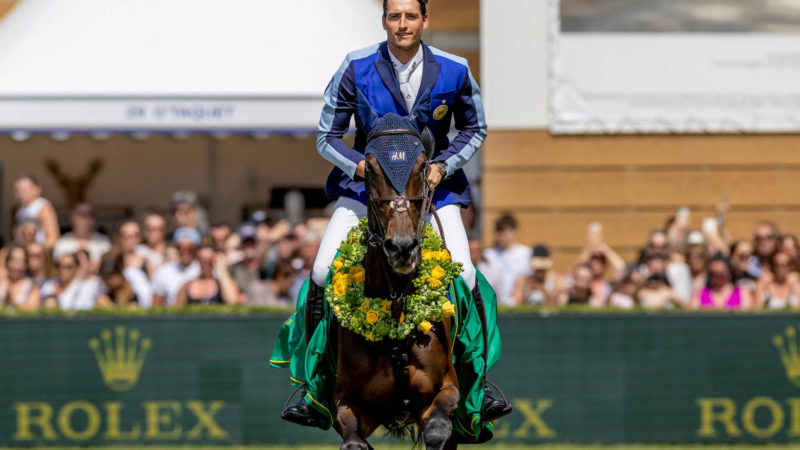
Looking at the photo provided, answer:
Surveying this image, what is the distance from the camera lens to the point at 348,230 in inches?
296

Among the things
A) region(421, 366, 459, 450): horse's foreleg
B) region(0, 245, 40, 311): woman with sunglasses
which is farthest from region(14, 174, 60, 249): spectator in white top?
region(421, 366, 459, 450): horse's foreleg

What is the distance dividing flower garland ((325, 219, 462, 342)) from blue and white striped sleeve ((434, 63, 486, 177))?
48 centimetres

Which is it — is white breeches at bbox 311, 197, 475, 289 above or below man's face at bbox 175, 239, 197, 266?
above

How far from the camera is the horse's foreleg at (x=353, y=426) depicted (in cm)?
688

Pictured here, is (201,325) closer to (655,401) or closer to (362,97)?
(655,401)

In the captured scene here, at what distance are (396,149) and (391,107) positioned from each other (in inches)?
25.9

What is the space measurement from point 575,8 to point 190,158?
5170 millimetres

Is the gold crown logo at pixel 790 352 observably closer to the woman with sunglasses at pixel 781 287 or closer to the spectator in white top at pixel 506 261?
the woman with sunglasses at pixel 781 287

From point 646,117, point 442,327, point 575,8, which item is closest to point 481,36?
point 575,8

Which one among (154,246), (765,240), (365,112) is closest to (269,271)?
(154,246)

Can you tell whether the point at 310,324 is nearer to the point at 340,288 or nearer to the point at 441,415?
the point at 340,288

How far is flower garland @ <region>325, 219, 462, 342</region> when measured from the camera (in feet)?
22.7

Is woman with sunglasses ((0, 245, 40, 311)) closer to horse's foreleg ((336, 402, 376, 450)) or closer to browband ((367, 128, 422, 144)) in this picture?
horse's foreleg ((336, 402, 376, 450))

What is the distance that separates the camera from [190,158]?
56.7 ft
